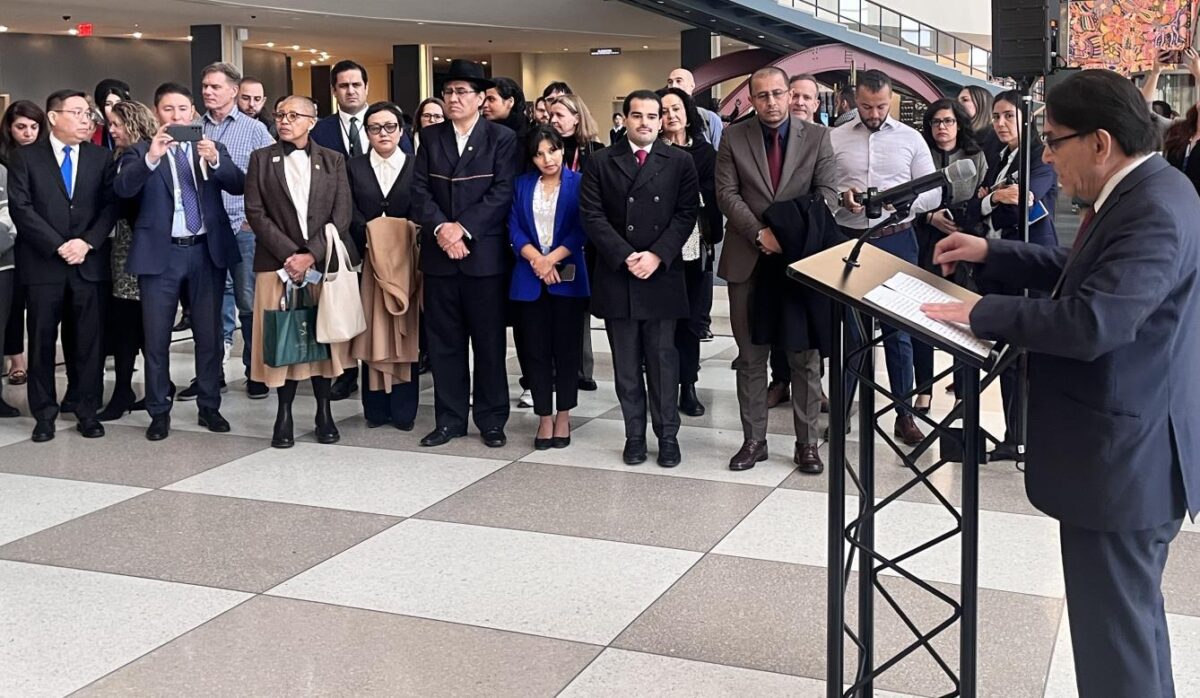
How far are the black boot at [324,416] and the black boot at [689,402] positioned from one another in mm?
1668

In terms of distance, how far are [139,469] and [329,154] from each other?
1.57m

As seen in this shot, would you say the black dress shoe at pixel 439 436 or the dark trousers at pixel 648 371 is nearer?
the dark trousers at pixel 648 371

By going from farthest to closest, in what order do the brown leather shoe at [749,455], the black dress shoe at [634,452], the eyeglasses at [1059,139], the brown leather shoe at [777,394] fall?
the brown leather shoe at [777,394]
the black dress shoe at [634,452]
the brown leather shoe at [749,455]
the eyeglasses at [1059,139]

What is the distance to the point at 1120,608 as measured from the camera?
7.16ft

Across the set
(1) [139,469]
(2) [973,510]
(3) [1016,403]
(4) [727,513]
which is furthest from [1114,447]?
(1) [139,469]

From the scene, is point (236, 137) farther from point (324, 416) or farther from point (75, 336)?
point (324, 416)

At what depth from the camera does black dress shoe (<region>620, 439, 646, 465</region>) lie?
513 cm

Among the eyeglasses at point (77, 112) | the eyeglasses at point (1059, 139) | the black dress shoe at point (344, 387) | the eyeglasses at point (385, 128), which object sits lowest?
the black dress shoe at point (344, 387)

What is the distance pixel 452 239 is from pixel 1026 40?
2.45m

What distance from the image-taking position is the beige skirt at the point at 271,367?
17.8 ft

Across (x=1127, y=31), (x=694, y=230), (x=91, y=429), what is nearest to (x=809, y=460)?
(x=694, y=230)

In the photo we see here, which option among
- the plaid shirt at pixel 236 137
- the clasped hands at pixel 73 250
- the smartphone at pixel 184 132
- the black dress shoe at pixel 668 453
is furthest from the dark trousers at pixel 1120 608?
the plaid shirt at pixel 236 137

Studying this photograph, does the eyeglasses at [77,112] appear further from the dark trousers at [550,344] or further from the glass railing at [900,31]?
the glass railing at [900,31]

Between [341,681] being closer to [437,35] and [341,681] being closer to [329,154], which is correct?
[329,154]
